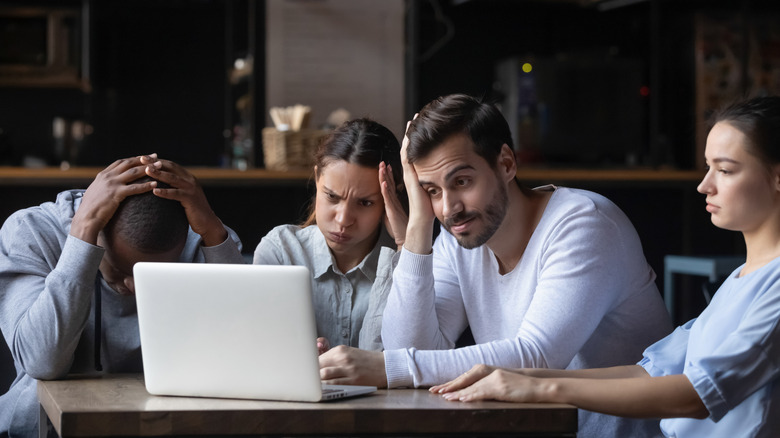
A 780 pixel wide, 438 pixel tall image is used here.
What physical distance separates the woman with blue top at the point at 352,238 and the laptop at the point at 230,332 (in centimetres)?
61

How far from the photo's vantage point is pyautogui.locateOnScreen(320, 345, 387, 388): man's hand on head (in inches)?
60.6

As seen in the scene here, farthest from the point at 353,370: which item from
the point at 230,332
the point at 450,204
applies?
the point at 450,204

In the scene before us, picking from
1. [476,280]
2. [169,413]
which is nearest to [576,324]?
[476,280]

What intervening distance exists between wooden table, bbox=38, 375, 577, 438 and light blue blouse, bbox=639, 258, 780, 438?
0.23 meters

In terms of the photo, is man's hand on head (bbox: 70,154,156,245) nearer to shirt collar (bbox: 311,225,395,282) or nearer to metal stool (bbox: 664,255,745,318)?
shirt collar (bbox: 311,225,395,282)

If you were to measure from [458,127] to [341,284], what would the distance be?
0.49 m

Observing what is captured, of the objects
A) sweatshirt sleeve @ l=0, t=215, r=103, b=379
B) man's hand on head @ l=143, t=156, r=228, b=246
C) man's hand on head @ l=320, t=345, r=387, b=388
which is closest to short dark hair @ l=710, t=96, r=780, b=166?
man's hand on head @ l=320, t=345, r=387, b=388

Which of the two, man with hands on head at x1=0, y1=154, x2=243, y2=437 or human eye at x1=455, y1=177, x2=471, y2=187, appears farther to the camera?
human eye at x1=455, y1=177, x2=471, y2=187

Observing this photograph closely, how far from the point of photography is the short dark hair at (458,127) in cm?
181

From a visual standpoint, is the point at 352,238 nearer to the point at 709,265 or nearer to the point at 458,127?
the point at 458,127

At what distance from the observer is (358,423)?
51.4 inches

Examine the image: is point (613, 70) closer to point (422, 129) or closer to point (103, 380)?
point (422, 129)

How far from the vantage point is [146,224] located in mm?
1653

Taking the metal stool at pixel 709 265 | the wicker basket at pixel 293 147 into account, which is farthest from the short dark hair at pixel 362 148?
the metal stool at pixel 709 265
